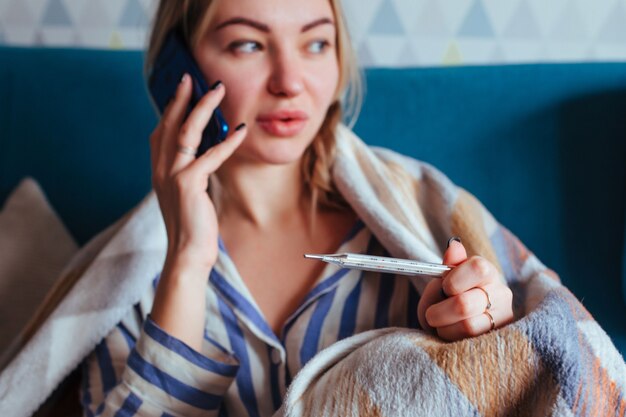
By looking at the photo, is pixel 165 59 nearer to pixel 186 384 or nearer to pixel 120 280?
pixel 120 280

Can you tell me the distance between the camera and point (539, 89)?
125 centimetres

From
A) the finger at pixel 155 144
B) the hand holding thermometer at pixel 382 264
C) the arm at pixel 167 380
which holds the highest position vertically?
the finger at pixel 155 144

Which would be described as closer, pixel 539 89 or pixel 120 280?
pixel 120 280

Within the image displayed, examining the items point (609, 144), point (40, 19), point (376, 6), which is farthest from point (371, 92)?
point (40, 19)

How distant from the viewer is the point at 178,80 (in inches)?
44.3

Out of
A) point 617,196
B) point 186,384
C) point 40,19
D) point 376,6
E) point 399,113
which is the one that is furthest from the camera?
point 40,19

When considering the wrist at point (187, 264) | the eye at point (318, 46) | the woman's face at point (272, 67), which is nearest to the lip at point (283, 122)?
the woman's face at point (272, 67)

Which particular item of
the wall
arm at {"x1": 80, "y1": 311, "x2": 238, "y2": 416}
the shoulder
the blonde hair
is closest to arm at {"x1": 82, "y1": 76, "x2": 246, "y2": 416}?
arm at {"x1": 80, "y1": 311, "x2": 238, "y2": 416}

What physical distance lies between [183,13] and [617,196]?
784 mm

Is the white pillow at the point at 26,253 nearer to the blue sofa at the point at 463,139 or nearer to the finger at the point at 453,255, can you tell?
the blue sofa at the point at 463,139

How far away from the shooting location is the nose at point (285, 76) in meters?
1.02

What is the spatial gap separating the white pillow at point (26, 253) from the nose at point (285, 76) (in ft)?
1.99

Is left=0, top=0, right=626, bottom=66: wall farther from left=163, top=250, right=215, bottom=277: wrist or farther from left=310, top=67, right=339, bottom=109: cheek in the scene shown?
left=163, top=250, right=215, bottom=277: wrist

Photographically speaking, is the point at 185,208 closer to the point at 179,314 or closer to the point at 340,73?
the point at 179,314
